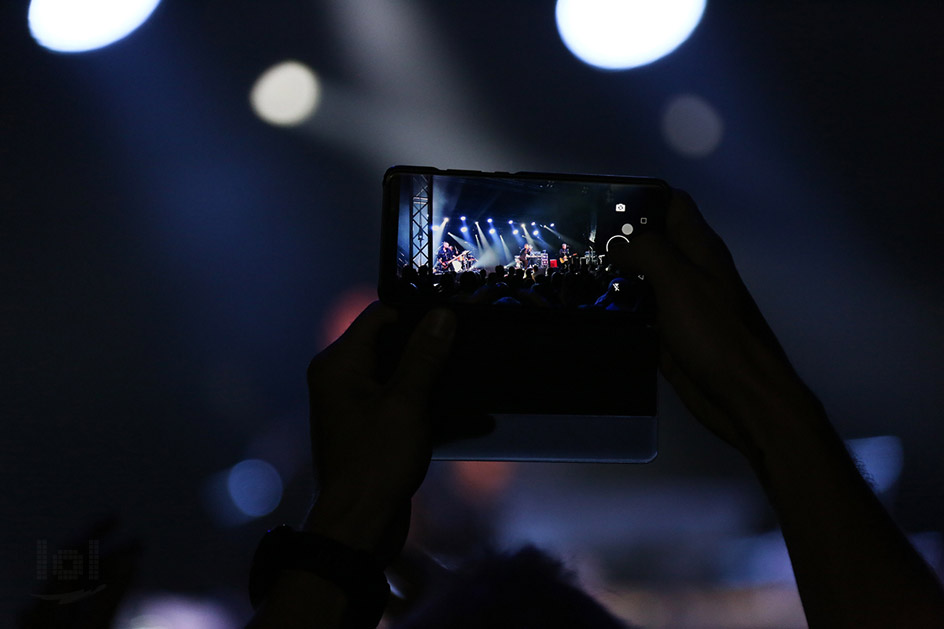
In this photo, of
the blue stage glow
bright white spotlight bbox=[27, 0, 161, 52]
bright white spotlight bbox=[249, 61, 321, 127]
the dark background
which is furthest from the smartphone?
bright white spotlight bbox=[27, 0, 161, 52]

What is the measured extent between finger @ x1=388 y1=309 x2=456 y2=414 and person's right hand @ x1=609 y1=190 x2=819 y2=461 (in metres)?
0.24

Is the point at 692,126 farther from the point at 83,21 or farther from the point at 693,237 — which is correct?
the point at 83,21

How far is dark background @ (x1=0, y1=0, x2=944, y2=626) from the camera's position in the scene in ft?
2.68

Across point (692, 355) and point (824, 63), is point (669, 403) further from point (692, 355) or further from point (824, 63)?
point (824, 63)

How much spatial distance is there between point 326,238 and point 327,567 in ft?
1.66

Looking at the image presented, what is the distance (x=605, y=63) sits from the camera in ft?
2.82

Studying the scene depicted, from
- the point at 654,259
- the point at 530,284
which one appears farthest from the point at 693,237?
the point at 530,284

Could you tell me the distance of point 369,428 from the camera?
561mm

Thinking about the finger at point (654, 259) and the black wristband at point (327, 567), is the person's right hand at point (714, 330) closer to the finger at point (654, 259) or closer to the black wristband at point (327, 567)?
the finger at point (654, 259)

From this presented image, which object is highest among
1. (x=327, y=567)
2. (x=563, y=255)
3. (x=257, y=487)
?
(x=563, y=255)

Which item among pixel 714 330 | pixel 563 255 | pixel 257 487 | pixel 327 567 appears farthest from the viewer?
pixel 257 487

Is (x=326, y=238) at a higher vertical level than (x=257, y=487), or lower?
higher

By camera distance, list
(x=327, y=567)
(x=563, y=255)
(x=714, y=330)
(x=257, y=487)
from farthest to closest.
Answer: (x=257, y=487)
(x=563, y=255)
(x=714, y=330)
(x=327, y=567)

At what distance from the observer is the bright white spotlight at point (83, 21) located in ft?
2.77
